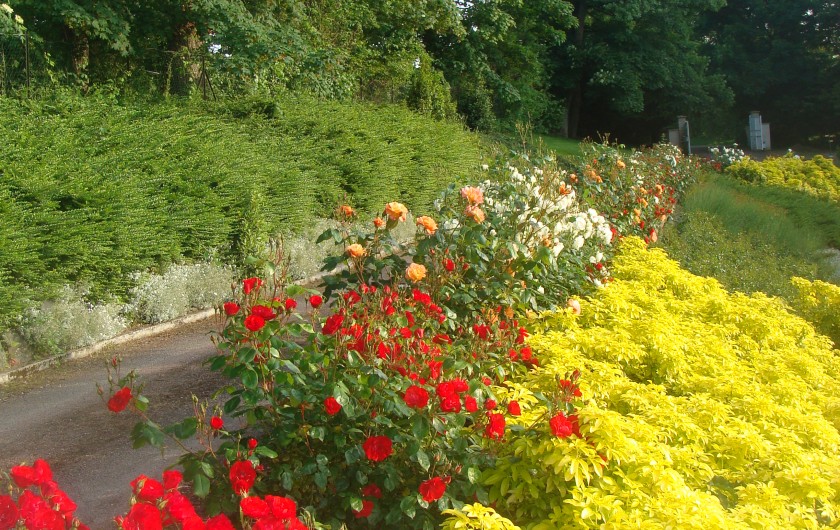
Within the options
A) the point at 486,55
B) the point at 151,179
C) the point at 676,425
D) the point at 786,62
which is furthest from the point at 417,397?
the point at 786,62

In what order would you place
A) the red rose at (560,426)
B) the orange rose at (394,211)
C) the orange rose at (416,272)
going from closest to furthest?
the red rose at (560,426) < the orange rose at (416,272) < the orange rose at (394,211)

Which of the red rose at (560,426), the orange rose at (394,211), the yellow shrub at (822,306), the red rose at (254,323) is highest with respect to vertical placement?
the orange rose at (394,211)

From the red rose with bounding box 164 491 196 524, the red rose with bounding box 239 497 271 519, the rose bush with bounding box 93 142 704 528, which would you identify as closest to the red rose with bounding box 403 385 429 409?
the rose bush with bounding box 93 142 704 528

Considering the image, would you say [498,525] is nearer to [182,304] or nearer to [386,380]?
[386,380]

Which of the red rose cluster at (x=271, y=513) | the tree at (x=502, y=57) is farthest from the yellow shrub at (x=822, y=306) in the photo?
the tree at (x=502, y=57)

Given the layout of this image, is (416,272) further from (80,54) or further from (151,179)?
(80,54)

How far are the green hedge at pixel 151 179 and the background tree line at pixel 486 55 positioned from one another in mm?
1320

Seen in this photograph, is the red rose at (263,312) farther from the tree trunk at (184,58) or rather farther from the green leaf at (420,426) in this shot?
the tree trunk at (184,58)

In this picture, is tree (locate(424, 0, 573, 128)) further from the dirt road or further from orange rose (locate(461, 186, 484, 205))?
orange rose (locate(461, 186, 484, 205))

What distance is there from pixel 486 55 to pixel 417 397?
2470cm

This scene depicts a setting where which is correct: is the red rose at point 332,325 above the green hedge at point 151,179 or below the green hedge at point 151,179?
below

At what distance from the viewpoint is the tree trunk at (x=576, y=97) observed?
32.9 metres

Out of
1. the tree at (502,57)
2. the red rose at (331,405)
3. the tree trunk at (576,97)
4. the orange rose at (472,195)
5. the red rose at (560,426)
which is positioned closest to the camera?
the red rose at (560,426)

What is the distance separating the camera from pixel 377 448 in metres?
2.91
